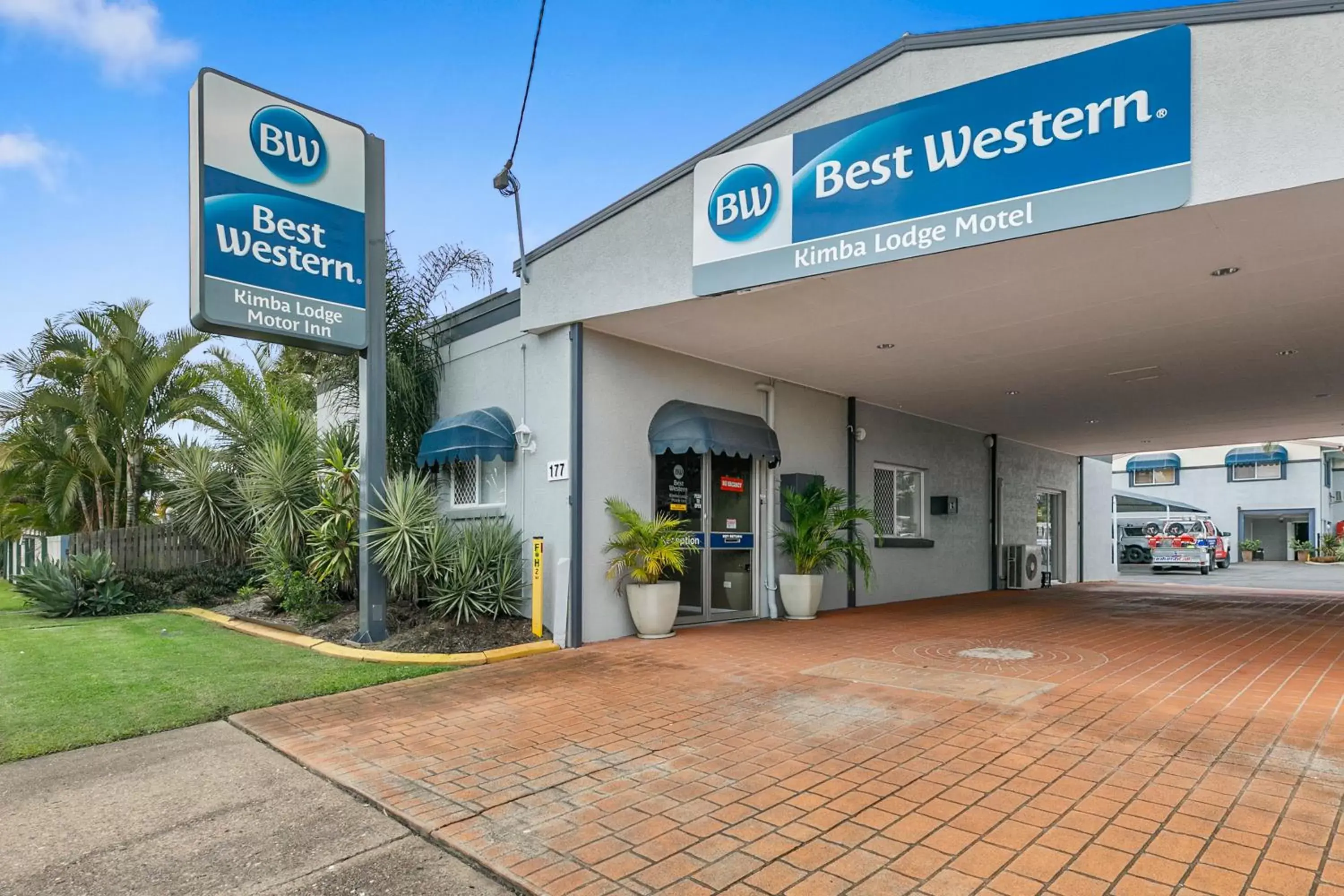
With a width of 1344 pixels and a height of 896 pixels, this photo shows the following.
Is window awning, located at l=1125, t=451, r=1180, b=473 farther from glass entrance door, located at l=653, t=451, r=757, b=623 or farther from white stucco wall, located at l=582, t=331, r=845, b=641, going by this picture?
white stucco wall, located at l=582, t=331, r=845, b=641

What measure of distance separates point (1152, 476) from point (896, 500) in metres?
30.7

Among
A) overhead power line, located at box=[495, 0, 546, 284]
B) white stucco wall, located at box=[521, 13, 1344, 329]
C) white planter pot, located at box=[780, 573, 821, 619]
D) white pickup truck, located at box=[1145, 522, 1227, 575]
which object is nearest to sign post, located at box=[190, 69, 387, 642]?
overhead power line, located at box=[495, 0, 546, 284]

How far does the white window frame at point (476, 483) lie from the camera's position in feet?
29.8

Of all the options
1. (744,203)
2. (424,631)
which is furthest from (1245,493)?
(424,631)

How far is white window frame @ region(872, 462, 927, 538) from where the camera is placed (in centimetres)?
1265

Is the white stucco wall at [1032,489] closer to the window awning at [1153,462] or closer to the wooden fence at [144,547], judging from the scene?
the wooden fence at [144,547]

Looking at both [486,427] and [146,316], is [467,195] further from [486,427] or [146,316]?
[146,316]

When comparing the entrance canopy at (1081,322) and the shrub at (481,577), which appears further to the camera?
the shrub at (481,577)

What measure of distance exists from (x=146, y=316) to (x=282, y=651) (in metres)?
7.98

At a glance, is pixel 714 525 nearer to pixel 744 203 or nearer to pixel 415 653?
pixel 415 653

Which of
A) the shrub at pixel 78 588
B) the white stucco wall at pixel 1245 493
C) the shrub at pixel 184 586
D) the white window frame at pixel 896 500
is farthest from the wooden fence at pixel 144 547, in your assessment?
the white stucco wall at pixel 1245 493

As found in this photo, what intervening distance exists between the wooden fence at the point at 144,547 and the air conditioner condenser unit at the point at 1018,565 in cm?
1448

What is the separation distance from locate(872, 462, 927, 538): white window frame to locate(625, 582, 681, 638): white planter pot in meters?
5.32

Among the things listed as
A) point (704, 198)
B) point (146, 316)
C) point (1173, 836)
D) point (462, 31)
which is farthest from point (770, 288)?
point (146, 316)
